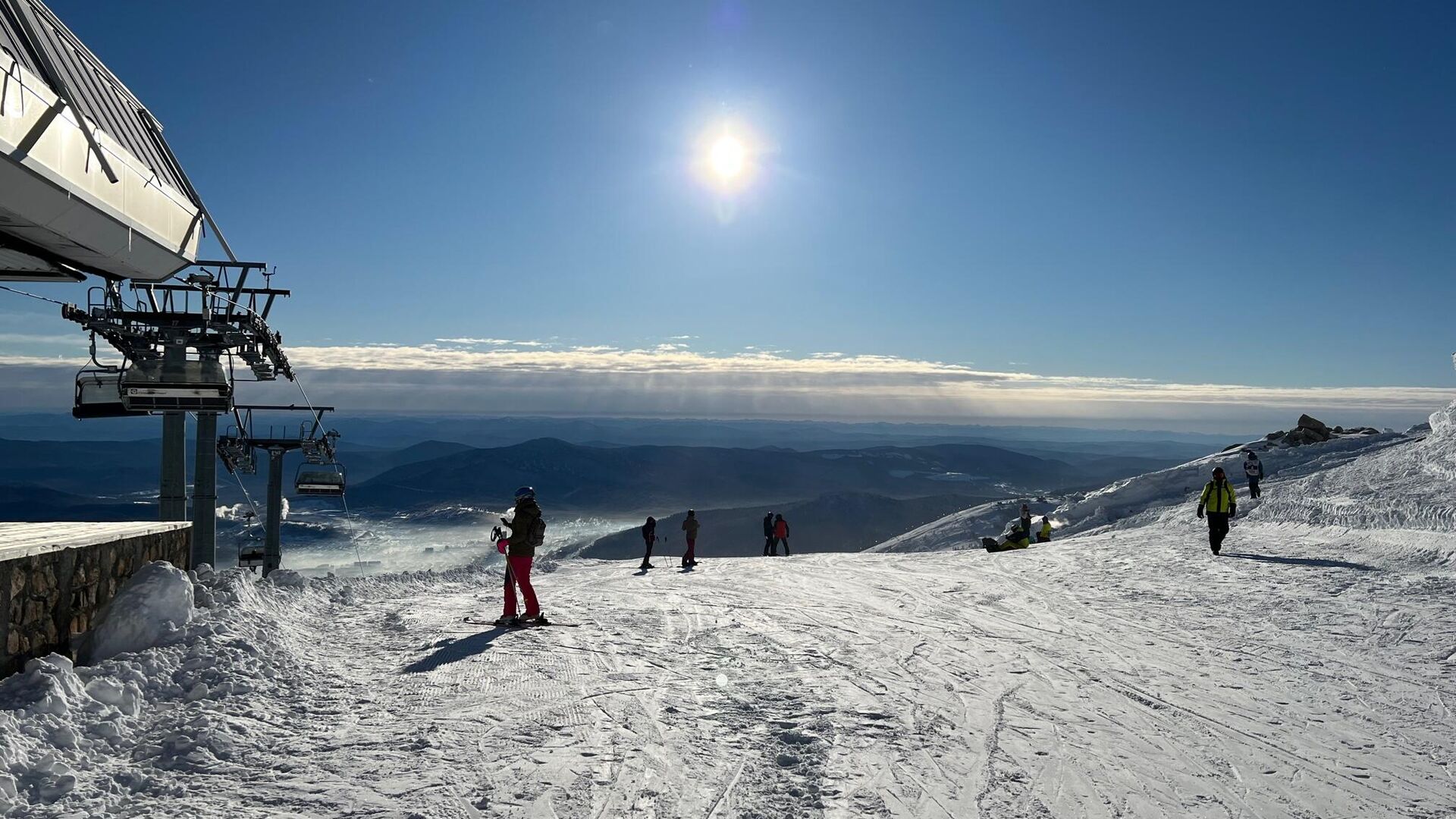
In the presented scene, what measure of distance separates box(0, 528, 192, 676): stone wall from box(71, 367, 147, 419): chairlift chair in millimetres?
15492

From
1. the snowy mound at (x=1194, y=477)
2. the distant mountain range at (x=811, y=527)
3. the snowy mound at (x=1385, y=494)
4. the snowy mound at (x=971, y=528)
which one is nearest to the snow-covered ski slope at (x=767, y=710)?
the snowy mound at (x=1385, y=494)

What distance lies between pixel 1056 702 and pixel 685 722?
3.37 m

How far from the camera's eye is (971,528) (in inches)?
1468

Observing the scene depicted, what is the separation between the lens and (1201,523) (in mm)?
19141

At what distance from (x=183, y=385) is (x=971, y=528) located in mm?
32949

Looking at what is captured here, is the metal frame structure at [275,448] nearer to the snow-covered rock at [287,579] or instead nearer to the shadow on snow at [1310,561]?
the snow-covered rock at [287,579]

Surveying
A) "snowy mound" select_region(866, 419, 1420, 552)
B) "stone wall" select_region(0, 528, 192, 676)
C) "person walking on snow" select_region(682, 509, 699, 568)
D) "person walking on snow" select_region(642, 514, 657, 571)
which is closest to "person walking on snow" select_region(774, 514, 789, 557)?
"person walking on snow" select_region(682, 509, 699, 568)

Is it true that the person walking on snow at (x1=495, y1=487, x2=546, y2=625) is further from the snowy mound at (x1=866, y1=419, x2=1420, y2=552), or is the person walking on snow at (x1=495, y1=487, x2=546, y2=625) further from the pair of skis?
the snowy mound at (x1=866, y1=419, x2=1420, y2=552)

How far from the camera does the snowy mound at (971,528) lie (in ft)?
114

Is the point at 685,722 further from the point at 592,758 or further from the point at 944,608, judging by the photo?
the point at 944,608

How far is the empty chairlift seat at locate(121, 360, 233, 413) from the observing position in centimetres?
1631

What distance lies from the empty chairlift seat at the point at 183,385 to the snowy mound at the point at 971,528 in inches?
1090

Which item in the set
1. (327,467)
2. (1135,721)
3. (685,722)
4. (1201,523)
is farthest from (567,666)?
(327,467)

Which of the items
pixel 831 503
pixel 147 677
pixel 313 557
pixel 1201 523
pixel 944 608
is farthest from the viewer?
pixel 313 557
